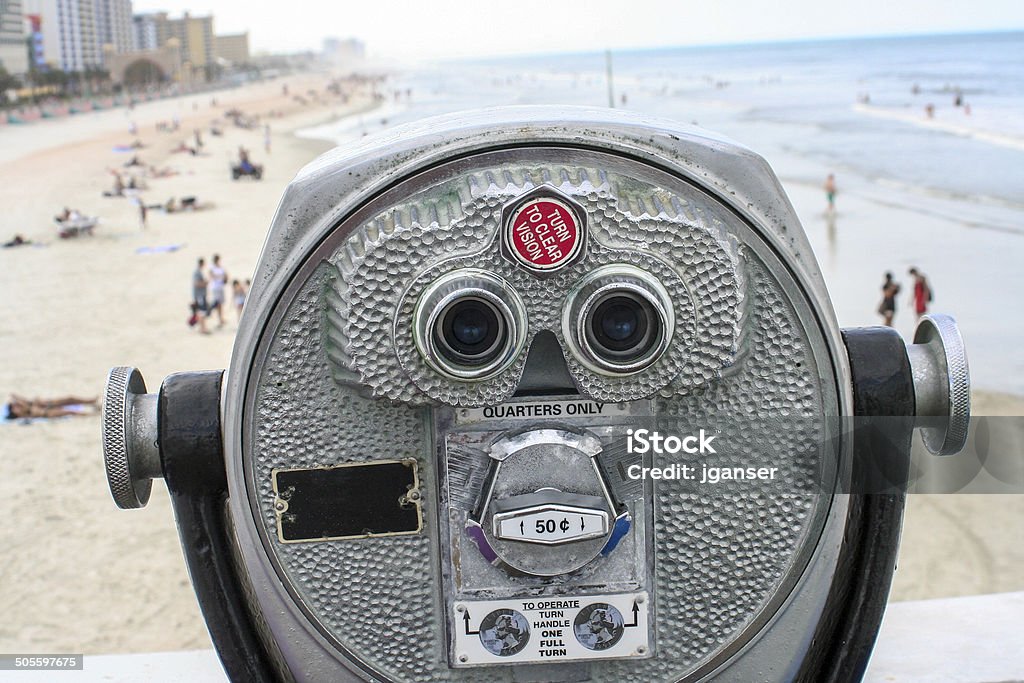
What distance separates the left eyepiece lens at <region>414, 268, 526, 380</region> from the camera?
3.76 ft

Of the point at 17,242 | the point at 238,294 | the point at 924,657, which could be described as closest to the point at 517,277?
the point at 924,657

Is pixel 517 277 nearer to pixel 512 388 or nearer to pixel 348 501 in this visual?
pixel 512 388

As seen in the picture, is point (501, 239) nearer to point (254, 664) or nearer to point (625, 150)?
point (625, 150)

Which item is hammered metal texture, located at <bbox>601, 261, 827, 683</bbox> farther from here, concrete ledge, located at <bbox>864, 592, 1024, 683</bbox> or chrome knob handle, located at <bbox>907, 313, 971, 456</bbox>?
concrete ledge, located at <bbox>864, 592, 1024, 683</bbox>

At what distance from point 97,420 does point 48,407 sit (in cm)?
40

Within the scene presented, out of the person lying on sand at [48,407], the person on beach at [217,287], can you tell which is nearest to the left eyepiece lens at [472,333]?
the person lying on sand at [48,407]

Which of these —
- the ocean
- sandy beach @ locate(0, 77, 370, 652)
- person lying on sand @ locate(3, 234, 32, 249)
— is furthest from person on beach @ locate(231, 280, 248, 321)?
person lying on sand @ locate(3, 234, 32, 249)

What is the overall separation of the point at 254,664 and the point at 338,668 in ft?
0.45

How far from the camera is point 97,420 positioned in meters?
8.56

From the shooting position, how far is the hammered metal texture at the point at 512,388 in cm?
118

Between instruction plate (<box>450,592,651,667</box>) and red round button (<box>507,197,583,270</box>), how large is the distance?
0.41m

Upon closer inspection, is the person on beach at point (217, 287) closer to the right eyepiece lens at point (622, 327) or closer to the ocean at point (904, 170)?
the ocean at point (904, 170)

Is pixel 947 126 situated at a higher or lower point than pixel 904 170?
higher

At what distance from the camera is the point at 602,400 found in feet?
3.98
